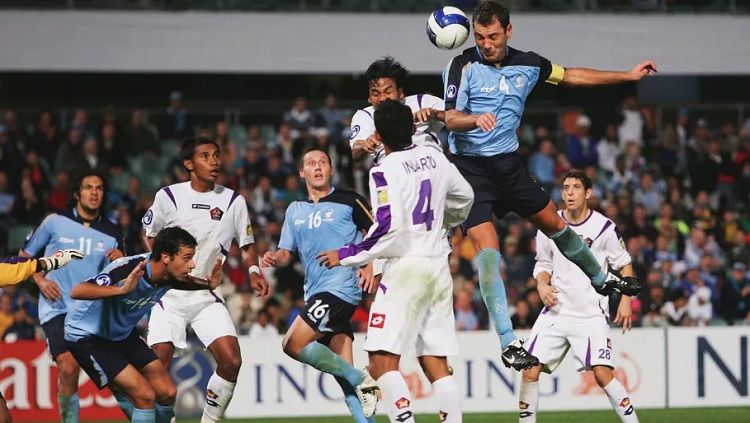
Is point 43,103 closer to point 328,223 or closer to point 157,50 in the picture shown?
point 157,50

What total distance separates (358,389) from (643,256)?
10.0 meters

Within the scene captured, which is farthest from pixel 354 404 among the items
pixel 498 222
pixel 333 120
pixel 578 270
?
pixel 333 120

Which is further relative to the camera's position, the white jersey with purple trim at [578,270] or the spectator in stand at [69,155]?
the spectator in stand at [69,155]

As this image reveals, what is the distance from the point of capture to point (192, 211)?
11.6 meters

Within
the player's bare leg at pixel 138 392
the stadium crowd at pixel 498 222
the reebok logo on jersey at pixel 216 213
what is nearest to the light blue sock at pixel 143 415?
the player's bare leg at pixel 138 392

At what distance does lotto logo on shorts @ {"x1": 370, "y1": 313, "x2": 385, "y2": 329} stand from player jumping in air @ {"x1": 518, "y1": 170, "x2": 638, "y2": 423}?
321 cm

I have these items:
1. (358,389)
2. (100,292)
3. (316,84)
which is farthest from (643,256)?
(100,292)

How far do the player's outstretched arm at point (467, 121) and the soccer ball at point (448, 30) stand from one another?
814 millimetres

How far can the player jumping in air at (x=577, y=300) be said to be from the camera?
1188cm

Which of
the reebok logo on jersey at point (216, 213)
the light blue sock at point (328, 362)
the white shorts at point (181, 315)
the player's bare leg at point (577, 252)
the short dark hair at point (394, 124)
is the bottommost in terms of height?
the light blue sock at point (328, 362)

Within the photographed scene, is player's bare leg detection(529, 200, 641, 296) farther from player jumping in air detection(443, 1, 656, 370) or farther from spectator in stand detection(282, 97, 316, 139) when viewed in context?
spectator in stand detection(282, 97, 316, 139)

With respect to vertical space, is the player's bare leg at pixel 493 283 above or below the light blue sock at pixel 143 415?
above

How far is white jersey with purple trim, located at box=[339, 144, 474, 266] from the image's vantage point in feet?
28.8

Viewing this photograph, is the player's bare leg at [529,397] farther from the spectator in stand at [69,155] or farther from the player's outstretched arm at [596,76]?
the spectator in stand at [69,155]
